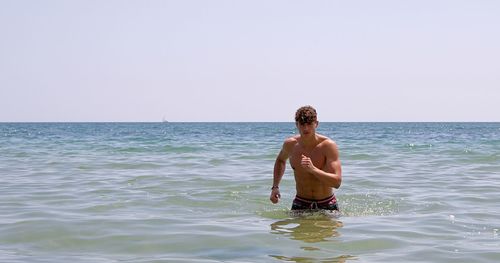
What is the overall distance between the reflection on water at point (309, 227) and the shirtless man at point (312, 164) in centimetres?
13

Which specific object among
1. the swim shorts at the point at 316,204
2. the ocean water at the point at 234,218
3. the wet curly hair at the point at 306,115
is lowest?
the ocean water at the point at 234,218

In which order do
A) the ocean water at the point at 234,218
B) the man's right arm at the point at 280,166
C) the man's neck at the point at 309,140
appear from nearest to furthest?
the ocean water at the point at 234,218 < the man's neck at the point at 309,140 < the man's right arm at the point at 280,166

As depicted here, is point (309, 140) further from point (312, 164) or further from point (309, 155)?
point (312, 164)

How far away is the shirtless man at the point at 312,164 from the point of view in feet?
22.9

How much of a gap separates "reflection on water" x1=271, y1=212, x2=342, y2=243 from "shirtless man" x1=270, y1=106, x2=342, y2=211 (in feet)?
0.43

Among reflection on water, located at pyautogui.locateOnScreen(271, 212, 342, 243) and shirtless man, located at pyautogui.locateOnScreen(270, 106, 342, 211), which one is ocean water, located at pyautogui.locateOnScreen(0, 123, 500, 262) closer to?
reflection on water, located at pyautogui.locateOnScreen(271, 212, 342, 243)

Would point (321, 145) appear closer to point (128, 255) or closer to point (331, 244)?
point (331, 244)

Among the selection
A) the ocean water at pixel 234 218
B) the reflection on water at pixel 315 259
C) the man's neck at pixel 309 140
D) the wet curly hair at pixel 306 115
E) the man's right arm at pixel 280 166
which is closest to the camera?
the reflection on water at pixel 315 259

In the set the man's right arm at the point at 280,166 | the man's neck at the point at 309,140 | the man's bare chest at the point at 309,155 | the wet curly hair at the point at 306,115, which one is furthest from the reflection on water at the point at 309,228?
the wet curly hair at the point at 306,115

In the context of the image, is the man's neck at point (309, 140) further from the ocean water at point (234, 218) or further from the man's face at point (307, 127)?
the ocean water at point (234, 218)

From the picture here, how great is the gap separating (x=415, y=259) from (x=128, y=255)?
252cm

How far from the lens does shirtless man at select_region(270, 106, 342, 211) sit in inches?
275

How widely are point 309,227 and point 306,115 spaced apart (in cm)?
123

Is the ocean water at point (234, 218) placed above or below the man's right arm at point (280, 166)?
below
